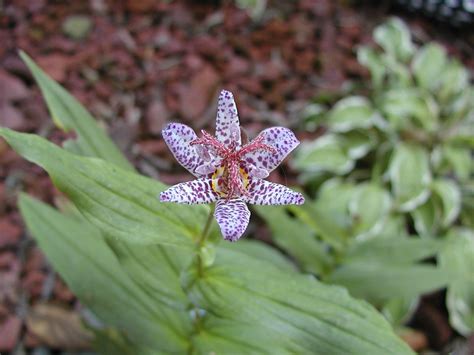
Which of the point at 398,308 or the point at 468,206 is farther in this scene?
the point at 468,206

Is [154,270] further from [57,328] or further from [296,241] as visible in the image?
[57,328]

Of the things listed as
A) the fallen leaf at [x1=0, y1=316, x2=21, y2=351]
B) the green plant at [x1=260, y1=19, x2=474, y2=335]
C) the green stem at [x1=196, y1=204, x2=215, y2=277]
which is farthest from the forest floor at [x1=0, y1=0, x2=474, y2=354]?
the green stem at [x1=196, y1=204, x2=215, y2=277]

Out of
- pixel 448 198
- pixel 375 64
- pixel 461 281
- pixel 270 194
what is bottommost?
pixel 461 281

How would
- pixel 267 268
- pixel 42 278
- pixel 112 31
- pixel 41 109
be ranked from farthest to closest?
pixel 112 31 < pixel 41 109 < pixel 42 278 < pixel 267 268

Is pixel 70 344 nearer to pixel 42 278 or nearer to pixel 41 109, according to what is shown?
pixel 42 278

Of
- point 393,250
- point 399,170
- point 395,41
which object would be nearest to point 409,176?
point 399,170

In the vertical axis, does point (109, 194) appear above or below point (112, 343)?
above

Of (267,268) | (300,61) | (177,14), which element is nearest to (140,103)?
(177,14)
